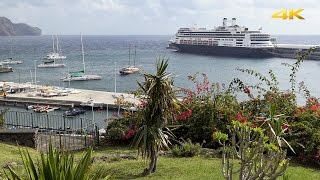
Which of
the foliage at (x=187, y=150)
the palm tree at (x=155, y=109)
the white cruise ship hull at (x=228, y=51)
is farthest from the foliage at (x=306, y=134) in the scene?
the white cruise ship hull at (x=228, y=51)

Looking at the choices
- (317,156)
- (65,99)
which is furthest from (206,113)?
(65,99)

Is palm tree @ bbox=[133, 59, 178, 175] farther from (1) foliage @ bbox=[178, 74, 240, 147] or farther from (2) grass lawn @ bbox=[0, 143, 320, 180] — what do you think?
(1) foliage @ bbox=[178, 74, 240, 147]

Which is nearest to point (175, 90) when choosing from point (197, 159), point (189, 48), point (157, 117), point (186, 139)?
point (157, 117)

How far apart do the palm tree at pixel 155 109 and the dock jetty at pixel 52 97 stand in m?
32.3

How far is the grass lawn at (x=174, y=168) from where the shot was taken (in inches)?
365

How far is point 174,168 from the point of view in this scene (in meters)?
9.88

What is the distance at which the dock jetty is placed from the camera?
44.6 metres

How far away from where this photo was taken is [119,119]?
48.4 feet

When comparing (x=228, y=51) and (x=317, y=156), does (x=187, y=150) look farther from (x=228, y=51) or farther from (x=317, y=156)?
(x=228, y=51)

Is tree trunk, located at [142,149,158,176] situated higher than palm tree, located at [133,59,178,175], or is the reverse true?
palm tree, located at [133,59,178,175]

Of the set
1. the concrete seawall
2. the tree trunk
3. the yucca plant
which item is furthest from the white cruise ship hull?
the yucca plant

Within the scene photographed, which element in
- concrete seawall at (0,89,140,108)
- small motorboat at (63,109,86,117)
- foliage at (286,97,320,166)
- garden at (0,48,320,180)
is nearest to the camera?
garden at (0,48,320,180)

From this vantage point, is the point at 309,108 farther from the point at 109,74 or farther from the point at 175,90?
the point at 109,74

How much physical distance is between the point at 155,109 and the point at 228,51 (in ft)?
317
